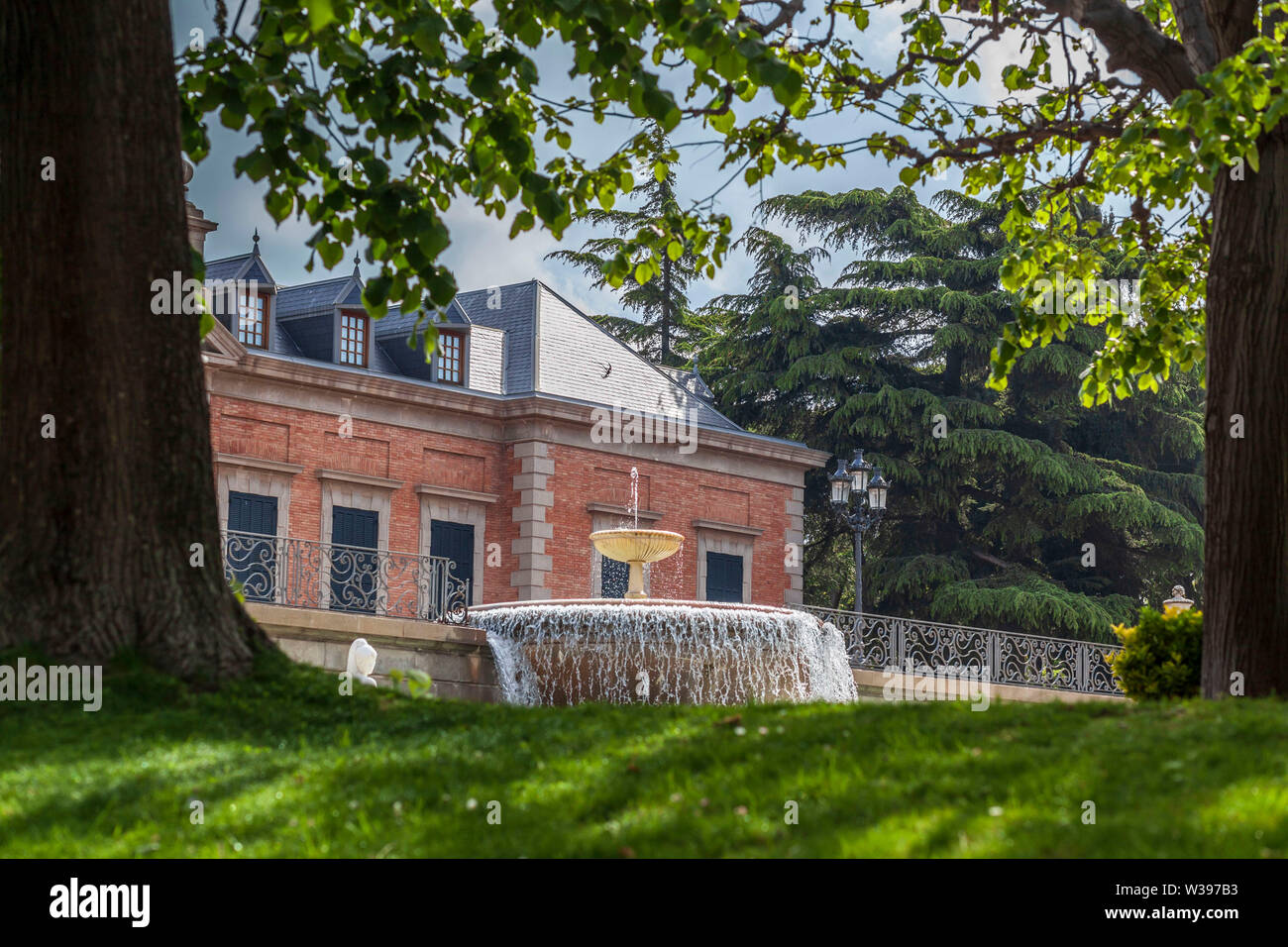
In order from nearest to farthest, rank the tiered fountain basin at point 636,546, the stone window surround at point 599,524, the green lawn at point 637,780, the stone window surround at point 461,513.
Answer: the green lawn at point 637,780, the tiered fountain basin at point 636,546, the stone window surround at point 461,513, the stone window surround at point 599,524

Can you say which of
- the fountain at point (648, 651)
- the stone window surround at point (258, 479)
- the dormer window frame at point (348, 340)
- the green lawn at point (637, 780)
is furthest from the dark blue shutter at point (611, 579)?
the green lawn at point (637, 780)

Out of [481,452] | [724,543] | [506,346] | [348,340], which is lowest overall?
[724,543]

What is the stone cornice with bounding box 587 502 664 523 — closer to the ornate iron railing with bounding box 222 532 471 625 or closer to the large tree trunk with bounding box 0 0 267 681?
the ornate iron railing with bounding box 222 532 471 625

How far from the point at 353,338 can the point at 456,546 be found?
4584mm

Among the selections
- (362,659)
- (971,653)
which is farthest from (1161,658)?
(971,653)

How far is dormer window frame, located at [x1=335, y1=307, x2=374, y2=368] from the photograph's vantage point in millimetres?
28281

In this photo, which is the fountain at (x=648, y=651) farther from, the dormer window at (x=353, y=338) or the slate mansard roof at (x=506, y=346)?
the dormer window at (x=353, y=338)

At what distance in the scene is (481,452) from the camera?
2916 centimetres

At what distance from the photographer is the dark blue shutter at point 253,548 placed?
21.0 m

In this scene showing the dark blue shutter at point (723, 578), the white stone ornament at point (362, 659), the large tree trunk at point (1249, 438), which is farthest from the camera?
the dark blue shutter at point (723, 578)

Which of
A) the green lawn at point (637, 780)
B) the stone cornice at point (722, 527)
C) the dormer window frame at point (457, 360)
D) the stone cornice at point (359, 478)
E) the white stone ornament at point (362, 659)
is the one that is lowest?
the green lawn at point (637, 780)

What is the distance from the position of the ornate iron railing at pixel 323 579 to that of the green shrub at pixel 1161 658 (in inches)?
330

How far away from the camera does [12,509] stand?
7926mm

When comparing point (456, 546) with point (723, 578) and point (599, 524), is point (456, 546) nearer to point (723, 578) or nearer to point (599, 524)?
point (599, 524)
